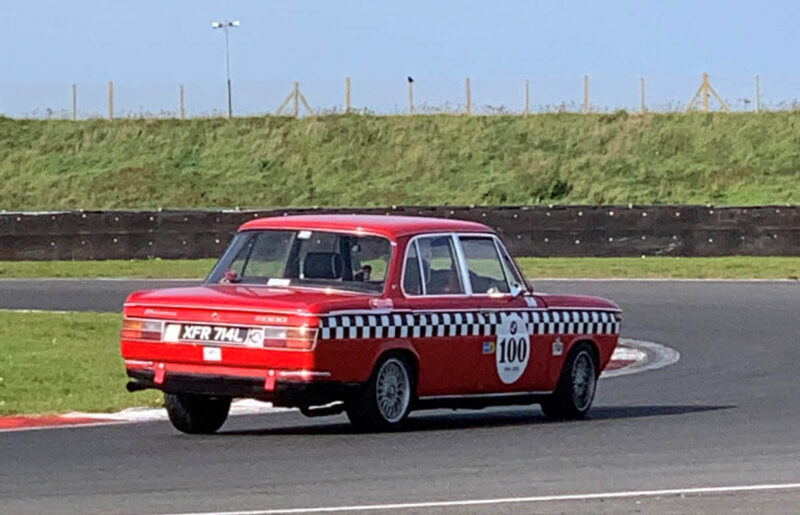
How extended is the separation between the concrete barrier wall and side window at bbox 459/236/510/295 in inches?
879

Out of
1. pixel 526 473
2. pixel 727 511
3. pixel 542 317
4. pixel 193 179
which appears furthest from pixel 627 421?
pixel 193 179

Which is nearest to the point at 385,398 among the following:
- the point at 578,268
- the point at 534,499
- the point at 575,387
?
the point at 575,387

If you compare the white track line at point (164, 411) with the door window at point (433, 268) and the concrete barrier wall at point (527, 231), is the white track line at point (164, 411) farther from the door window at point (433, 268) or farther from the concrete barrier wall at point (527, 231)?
the concrete barrier wall at point (527, 231)

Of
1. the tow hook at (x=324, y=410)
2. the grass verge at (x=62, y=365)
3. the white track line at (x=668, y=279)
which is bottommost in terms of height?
the white track line at (x=668, y=279)

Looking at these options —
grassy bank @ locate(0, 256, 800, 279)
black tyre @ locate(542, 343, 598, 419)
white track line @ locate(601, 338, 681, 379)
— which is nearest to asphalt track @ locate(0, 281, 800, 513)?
black tyre @ locate(542, 343, 598, 419)

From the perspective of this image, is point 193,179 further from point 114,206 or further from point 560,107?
point 560,107

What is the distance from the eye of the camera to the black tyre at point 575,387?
13.0m

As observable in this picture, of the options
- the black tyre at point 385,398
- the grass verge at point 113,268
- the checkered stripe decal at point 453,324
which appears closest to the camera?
the checkered stripe decal at point 453,324

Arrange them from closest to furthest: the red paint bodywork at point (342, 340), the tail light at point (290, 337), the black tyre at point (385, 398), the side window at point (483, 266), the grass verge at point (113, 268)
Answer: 1. the tail light at point (290, 337)
2. the red paint bodywork at point (342, 340)
3. the black tyre at point (385, 398)
4. the side window at point (483, 266)
5. the grass verge at point (113, 268)

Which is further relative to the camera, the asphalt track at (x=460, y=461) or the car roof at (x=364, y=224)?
the car roof at (x=364, y=224)

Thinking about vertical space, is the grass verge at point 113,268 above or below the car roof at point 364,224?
below

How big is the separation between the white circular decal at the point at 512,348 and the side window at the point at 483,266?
0.26m

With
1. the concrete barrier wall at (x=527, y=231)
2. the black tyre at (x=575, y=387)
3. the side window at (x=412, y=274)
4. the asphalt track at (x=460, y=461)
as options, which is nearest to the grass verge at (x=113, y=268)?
the concrete barrier wall at (x=527, y=231)

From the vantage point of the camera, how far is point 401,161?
5916 centimetres
